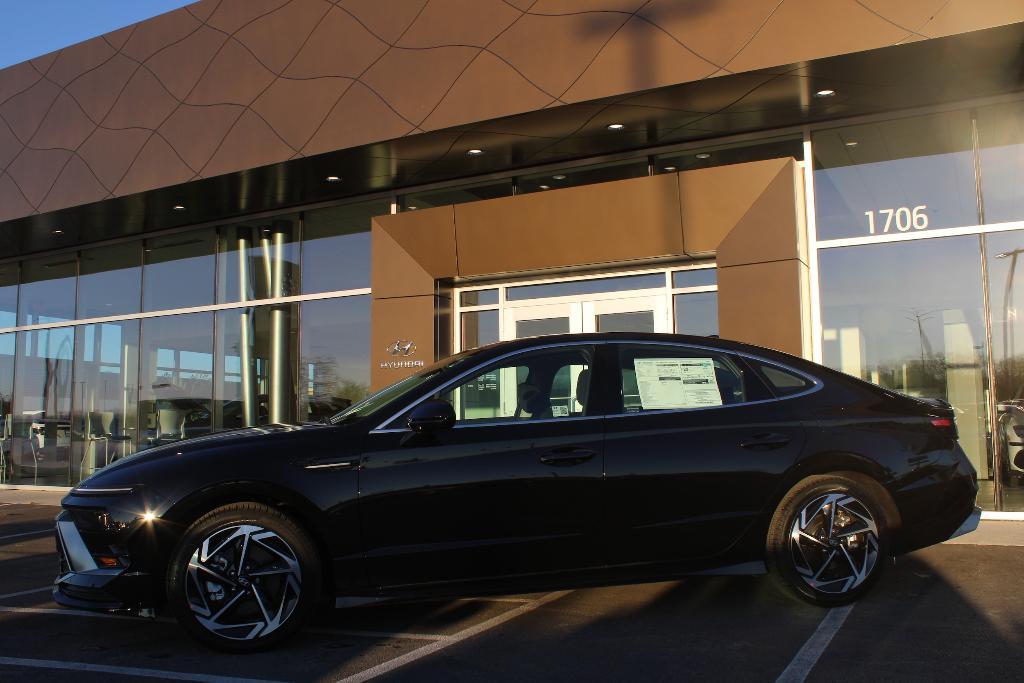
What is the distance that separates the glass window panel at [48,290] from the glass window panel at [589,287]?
9.18 metres

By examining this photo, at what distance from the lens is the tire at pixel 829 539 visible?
4652 mm

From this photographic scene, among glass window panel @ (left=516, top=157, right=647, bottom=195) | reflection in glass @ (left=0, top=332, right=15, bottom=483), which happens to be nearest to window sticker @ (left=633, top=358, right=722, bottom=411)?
glass window panel @ (left=516, top=157, right=647, bottom=195)

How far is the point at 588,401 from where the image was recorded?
4699 mm

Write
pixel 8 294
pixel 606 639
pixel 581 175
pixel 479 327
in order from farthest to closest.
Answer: pixel 8 294 < pixel 479 327 < pixel 581 175 < pixel 606 639

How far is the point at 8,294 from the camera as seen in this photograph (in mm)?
16781

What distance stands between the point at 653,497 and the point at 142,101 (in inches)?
404

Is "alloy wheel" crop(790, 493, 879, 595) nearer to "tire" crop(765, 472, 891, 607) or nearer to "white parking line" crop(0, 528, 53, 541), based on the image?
"tire" crop(765, 472, 891, 607)

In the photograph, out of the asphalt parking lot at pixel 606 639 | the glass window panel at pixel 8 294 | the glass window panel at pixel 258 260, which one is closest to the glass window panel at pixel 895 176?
the asphalt parking lot at pixel 606 639

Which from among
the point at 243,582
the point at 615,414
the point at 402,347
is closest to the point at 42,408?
the point at 402,347

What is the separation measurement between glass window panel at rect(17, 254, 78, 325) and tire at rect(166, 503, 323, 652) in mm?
13185

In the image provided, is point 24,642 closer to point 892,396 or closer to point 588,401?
point 588,401

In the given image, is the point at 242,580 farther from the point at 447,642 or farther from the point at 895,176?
the point at 895,176

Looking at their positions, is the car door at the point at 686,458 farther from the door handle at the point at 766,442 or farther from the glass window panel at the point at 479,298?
the glass window panel at the point at 479,298

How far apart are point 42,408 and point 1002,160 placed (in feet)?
51.5
